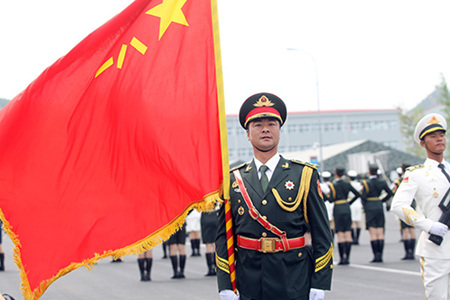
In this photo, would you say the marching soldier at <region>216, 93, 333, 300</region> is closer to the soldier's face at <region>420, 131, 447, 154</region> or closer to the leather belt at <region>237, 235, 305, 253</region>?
the leather belt at <region>237, 235, 305, 253</region>

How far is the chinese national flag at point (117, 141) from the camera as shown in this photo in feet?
16.2

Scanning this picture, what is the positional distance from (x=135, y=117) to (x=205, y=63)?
65 centimetres

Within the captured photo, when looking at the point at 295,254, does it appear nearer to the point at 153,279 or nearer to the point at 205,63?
the point at 205,63

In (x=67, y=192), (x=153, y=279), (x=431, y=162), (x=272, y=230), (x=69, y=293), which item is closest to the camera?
(x=272, y=230)

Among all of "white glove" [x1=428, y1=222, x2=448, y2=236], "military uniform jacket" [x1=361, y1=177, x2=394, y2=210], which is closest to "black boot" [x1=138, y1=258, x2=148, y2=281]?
"military uniform jacket" [x1=361, y1=177, x2=394, y2=210]

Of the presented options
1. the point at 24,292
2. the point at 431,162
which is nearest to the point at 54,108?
the point at 24,292

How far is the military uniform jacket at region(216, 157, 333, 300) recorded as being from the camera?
466cm

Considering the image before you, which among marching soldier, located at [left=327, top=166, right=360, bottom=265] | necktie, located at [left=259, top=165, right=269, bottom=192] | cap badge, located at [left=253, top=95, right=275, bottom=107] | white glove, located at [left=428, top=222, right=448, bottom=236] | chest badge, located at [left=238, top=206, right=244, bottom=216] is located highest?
cap badge, located at [left=253, top=95, right=275, bottom=107]

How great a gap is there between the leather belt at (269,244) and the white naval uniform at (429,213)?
6.06 feet

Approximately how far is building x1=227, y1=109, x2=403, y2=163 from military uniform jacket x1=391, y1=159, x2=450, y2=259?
7940 centimetres

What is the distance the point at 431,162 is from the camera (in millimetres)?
6391

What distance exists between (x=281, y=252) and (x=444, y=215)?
212 cm

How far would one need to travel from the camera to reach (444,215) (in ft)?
20.2

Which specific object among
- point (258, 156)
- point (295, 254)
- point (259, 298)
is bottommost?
point (259, 298)
